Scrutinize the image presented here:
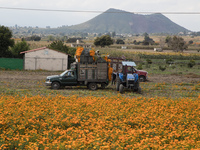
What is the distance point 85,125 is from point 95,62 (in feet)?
48.3

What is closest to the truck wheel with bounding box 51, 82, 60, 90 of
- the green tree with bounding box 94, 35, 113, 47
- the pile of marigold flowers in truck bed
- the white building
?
the pile of marigold flowers in truck bed

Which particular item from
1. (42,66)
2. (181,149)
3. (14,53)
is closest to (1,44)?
(14,53)

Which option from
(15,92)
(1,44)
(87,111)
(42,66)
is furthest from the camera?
(1,44)

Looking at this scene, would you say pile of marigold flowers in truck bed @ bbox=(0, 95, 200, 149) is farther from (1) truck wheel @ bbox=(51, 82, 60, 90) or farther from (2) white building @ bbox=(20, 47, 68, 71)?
(2) white building @ bbox=(20, 47, 68, 71)

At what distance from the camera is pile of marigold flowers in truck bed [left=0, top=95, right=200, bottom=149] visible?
33.9 ft

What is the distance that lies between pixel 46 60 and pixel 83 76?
21.1 meters

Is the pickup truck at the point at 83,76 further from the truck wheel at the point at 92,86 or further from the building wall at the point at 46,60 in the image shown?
the building wall at the point at 46,60

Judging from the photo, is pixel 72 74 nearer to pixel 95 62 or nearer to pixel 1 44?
pixel 95 62

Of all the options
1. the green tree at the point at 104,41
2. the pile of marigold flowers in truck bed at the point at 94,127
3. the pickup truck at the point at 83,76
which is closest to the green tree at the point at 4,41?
the pickup truck at the point at 83,76

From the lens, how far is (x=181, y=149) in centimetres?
981

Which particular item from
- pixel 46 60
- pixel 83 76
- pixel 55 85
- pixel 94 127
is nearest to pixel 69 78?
pixel 83 76

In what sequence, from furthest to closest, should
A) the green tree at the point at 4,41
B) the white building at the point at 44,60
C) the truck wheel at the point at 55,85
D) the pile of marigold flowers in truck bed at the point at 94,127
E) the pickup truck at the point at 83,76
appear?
the green tree at the point at 4,41 < the white building at the point at 44,60 < the truck wheel at the point at 55,85 < the pickup truck at the point at 83,76 < the pile of marigold flowers in truck bed at the point at 94,127

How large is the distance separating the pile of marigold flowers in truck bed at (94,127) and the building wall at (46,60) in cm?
2896

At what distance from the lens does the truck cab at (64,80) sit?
27938mm
